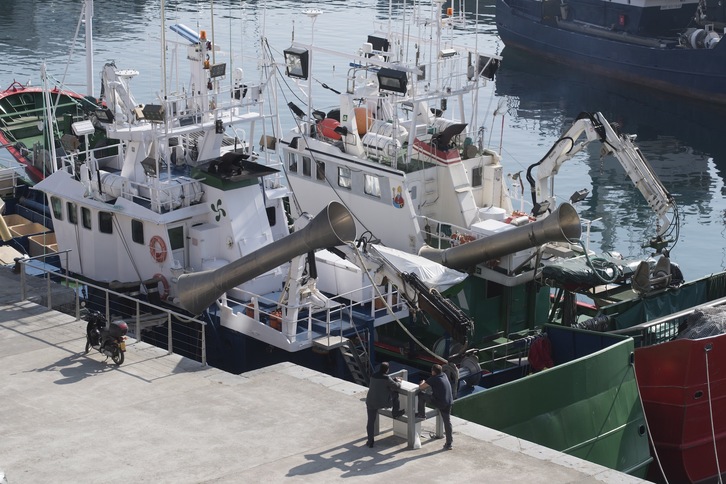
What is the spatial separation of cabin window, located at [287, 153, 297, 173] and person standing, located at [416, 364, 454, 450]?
528 inches

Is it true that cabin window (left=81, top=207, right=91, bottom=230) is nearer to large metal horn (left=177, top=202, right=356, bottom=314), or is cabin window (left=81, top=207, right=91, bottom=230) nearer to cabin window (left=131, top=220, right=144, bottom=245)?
cabin window (left=131, top=220, right=144, bottom=245)

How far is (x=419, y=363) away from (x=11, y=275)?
929cm

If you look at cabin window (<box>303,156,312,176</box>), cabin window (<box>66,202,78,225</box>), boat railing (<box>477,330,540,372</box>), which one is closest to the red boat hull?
boat railing (<box>477,330,540,372</box>)

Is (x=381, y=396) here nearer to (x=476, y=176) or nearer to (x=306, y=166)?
(x=476, y=176)

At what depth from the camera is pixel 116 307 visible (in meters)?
26.3

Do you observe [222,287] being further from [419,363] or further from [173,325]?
[419,363]

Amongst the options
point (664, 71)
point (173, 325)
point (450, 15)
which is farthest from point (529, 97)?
point (173, 325)

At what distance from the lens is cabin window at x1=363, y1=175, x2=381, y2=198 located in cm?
2916

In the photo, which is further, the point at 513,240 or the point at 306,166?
the point at 306,166

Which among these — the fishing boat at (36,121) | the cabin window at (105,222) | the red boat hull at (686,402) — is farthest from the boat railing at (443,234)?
the fishing boat at (36,121)

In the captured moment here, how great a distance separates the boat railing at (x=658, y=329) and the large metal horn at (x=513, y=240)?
92.0 inches

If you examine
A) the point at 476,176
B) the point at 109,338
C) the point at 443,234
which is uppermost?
the point at 476,176

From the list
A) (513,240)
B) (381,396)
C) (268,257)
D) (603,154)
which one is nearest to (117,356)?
(268,257)

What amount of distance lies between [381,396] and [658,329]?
8853 millimetres
